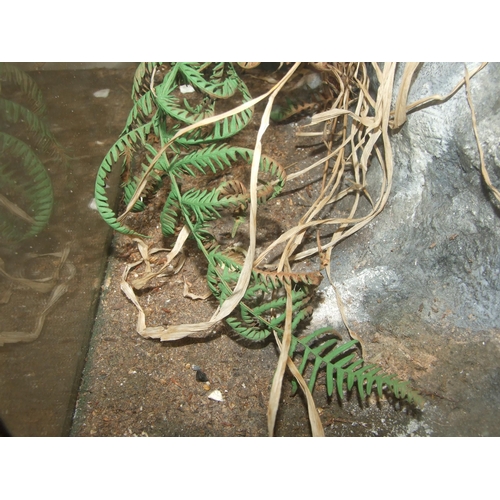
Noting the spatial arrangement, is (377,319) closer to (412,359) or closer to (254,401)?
(412,359)

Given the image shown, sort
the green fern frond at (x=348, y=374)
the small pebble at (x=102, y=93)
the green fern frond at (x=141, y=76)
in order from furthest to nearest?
1. the small pebble at (x=102, y=93)
2. the green fern frond at (x=141, y=76)
3. the green fern frond at (x=348, y=374)

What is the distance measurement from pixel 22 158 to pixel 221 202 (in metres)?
0.49

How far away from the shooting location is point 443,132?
44.6 inches

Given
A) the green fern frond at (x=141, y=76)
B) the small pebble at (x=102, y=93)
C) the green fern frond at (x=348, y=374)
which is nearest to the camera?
the green fern frond at (x=348, y=374)

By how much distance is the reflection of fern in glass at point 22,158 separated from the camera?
109 centimetres

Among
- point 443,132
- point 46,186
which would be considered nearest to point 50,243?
point 46,186

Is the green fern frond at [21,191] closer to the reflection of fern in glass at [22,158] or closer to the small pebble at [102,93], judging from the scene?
the reflection of fern in glass at [22,158]

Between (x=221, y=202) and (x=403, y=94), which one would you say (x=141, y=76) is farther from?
(x=403, y=94)

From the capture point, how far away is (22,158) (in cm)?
115

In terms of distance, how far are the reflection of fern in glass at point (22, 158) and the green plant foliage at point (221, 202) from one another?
6.9 inches

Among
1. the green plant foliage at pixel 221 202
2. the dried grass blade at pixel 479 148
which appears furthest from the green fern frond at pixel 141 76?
the dried grass blade at pixel 479 148

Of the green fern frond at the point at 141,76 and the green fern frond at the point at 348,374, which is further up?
the green fern frond at the point at 141,76

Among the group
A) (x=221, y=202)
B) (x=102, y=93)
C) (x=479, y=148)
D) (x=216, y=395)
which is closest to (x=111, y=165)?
(x=221, y=202)
